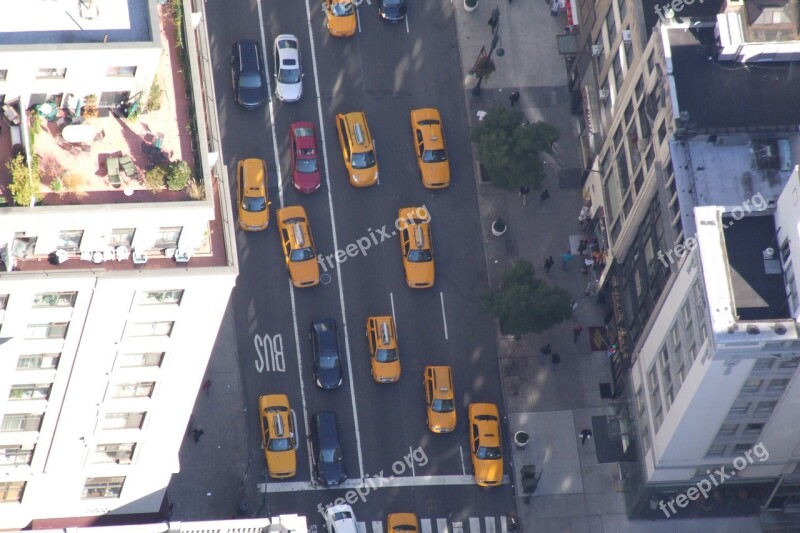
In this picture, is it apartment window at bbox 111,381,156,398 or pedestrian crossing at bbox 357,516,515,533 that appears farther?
A: pedestrian crossing at bbox 357,516,515,533

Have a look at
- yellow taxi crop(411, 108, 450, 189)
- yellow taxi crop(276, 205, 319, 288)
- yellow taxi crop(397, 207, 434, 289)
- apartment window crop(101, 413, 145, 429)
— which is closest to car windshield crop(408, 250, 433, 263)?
yellow taxi crop(397, 207, 434, 289)

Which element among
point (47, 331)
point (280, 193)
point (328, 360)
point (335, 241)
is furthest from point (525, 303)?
point (47, 331)

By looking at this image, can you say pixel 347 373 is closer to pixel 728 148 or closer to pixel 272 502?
pixel 272 502

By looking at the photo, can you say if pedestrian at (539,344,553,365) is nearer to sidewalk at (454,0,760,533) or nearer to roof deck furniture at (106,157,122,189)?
sidewalk at (454,0,760,533)

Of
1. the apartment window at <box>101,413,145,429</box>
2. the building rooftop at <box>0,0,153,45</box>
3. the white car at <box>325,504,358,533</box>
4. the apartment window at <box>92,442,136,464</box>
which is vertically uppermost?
the building rooftop at <box>0,0,153,45</box>

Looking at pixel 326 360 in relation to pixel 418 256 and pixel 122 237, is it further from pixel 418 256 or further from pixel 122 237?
pixel 122 237

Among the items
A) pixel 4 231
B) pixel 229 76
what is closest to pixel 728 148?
pixel 229 76

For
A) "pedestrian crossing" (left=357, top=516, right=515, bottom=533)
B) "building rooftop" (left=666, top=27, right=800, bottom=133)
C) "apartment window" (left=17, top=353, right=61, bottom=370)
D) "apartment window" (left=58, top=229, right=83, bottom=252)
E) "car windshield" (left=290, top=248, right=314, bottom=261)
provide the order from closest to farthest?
1. "apartment window" (left=58, top=229, right=83, bottom=252)
2. "apartment window" (left=17, top=353, right=61, bottom=370)
3. "building rooftop" (left=666, top=27, right=800, bottom=133)
4. "pedestrian crossing" (left=357, top=516, right=515, bottom=533)
5. "car windshield" (left=290, top=248, right=314, bottom=261)
